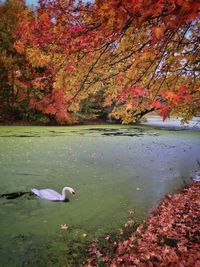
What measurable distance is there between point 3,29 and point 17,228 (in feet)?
56.3

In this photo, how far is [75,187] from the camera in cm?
556

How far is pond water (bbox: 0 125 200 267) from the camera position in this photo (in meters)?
3.47

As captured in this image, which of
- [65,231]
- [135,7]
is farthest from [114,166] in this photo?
[135,7]

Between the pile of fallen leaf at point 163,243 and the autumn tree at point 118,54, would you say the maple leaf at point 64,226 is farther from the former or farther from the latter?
the autumn tree at point 118,54

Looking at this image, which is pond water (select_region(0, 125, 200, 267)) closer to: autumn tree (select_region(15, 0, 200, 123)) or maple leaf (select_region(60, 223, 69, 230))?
maple leaf (select_region(60, 223, 69, 230))

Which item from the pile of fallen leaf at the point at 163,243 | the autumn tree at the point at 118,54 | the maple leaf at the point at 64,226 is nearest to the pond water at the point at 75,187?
the maple leaf at the point at 64,226

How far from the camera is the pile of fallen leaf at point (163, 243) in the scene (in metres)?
3.07

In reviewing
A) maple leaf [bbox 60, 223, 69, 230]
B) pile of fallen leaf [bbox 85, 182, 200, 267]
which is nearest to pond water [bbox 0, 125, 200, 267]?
maple leaf [bbox 60, 223, 69, 230]

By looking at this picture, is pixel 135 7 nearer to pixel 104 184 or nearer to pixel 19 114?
pixel 104 184

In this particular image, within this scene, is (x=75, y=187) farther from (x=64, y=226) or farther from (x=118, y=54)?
(x=118, y=54)

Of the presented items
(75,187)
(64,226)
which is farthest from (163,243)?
(75,187)

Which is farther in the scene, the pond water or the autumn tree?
the autumn tree

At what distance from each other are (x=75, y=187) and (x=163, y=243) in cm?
240

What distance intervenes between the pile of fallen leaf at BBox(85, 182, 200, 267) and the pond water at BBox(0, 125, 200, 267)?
0.30 metres
